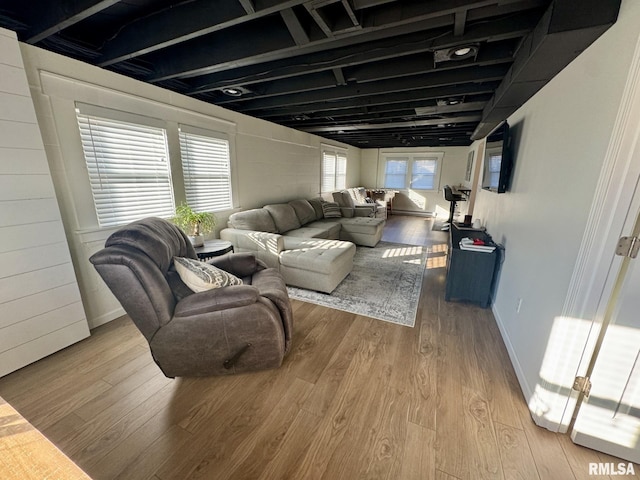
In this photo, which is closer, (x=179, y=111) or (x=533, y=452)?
(x=533, y=452)

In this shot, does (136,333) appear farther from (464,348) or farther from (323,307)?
(464,348)

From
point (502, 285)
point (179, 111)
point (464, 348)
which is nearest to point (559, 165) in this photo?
point (502, 285)

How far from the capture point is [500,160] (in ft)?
8.20

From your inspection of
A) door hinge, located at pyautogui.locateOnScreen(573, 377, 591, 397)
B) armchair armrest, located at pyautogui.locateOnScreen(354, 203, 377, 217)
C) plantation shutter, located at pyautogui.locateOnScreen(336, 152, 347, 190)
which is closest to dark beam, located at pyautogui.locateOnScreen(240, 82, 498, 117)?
armchair armrest, located at pyautogui.locateOnScreen(354, 203, 377, 217)

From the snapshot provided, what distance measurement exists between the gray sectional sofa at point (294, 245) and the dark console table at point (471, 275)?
1194 mm

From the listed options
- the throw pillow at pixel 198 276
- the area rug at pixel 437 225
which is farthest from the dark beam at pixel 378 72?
the area rug at pixel 437 225

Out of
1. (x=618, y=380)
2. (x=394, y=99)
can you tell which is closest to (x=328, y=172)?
(x=394, y=99)

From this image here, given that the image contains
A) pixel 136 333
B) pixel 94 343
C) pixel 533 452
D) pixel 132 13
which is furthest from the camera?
pixel 136 333

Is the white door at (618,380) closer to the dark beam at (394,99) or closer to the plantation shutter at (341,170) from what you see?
the dark beam at (394,99)

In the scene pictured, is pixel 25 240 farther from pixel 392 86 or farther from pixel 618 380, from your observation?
pixel 618 380

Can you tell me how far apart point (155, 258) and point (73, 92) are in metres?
1.62

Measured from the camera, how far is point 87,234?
2.18m

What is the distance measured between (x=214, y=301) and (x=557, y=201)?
218cm

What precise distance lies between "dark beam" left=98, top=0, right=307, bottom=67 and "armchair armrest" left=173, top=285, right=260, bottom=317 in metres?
1.64
